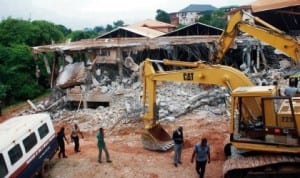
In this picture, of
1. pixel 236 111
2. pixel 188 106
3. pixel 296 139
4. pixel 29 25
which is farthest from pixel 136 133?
pixel 29 25

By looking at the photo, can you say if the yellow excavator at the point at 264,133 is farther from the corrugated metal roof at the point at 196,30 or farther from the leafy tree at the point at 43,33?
the leafy tree at the point at 43,33

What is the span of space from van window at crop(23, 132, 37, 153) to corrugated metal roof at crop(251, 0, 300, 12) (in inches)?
834

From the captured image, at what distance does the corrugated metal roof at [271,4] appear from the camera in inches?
1072

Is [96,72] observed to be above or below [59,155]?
above

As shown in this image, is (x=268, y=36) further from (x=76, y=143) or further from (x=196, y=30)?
(x=196, y=30)

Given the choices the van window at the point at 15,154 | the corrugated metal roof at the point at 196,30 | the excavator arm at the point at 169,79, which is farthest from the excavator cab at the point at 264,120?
the corrugated metal roof at the point at 196,30

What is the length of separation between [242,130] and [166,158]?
4.02 meters

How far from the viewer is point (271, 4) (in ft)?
Result: 94.5

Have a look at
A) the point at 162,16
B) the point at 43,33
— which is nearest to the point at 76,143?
the point at 43,33

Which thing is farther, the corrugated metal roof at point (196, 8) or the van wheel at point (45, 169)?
the corrugated metal roof at point (196, 8)

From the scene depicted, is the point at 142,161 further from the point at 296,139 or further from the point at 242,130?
the point at 296,139

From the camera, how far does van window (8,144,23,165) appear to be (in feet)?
35.1

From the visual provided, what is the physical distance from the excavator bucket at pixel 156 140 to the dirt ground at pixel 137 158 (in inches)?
8.1

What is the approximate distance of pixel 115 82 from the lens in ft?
83.7
